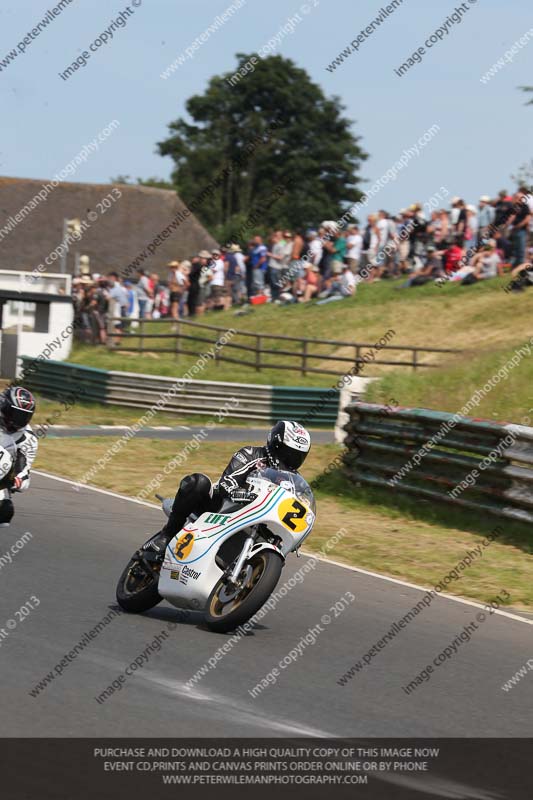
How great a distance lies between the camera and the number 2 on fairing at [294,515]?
8172 millimetres

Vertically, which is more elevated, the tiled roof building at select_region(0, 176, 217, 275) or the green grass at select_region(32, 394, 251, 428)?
the tiled roof building at select_region(0, 176, 217, 275)

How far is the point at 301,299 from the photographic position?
3403 centimetres

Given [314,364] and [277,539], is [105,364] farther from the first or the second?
[277,539]

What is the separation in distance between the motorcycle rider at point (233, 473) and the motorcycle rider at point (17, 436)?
250 centimetres

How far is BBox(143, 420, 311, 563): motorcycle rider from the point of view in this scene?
845 cm

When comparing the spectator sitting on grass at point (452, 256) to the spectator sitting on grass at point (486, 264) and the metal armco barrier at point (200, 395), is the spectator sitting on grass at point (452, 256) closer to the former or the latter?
the spectator sitting on grass at point (486, 264)

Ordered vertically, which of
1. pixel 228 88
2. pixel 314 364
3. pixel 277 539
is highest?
pixel 228 88

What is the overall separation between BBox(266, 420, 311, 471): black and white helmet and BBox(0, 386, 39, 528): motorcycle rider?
9.52 ft

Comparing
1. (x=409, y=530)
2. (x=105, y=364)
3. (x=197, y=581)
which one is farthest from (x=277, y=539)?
(x=105, y=364)

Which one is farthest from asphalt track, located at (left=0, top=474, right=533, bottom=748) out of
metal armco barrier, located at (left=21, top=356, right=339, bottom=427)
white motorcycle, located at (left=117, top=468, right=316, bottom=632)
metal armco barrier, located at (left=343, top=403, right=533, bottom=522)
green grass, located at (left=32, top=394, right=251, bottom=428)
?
metal armco barrier, located at (left=21, top=356, right=339, bottom=427)

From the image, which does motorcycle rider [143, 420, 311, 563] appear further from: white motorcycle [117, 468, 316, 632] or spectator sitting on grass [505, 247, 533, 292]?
spectator sitting on grass [505, 247, 533, 292]

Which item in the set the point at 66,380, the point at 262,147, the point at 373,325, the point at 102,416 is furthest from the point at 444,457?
the point at 262,147

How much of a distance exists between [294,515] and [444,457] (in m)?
6.10
